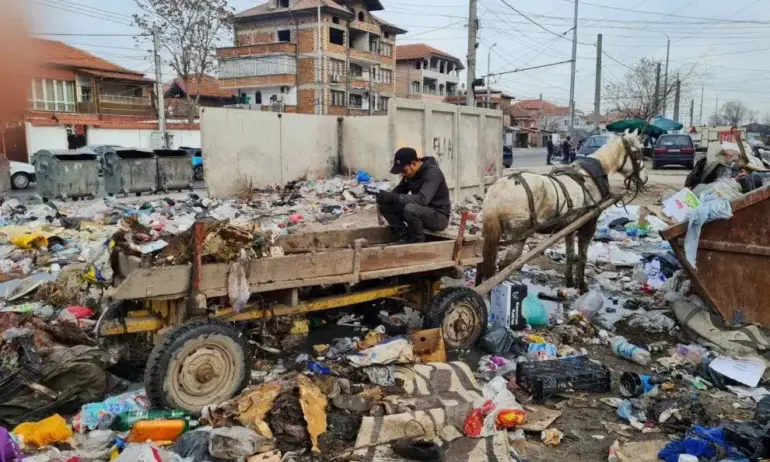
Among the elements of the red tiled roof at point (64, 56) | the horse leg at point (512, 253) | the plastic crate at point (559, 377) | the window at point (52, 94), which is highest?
the red tiled roof at point (64, 56)

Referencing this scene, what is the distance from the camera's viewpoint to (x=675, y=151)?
23.5 meters

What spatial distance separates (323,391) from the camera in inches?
154

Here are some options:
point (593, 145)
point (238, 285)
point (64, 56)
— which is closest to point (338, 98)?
point (593, 145)

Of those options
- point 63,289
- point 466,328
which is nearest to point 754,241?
point 466,328

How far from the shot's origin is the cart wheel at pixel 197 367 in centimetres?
359

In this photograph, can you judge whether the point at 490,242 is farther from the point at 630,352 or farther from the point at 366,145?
the point at 366,145

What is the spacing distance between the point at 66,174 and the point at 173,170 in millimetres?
2898

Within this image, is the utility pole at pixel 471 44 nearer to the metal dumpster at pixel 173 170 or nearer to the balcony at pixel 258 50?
the metal dumpster at pixel 173 170

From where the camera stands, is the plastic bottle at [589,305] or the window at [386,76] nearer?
the plastic bottle at [589,305]

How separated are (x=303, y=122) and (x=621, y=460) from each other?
14327 millimetres

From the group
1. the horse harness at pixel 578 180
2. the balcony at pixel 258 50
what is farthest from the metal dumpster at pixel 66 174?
the balcony at pixel 258 50

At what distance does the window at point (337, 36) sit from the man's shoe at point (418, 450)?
Result: 157ft

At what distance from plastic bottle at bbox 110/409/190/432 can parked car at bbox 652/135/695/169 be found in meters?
24.2

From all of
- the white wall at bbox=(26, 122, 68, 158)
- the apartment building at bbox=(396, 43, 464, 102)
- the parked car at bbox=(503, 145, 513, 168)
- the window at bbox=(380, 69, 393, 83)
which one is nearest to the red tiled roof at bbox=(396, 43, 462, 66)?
the apartment building at bbox=(396, 43, 464, 102)
